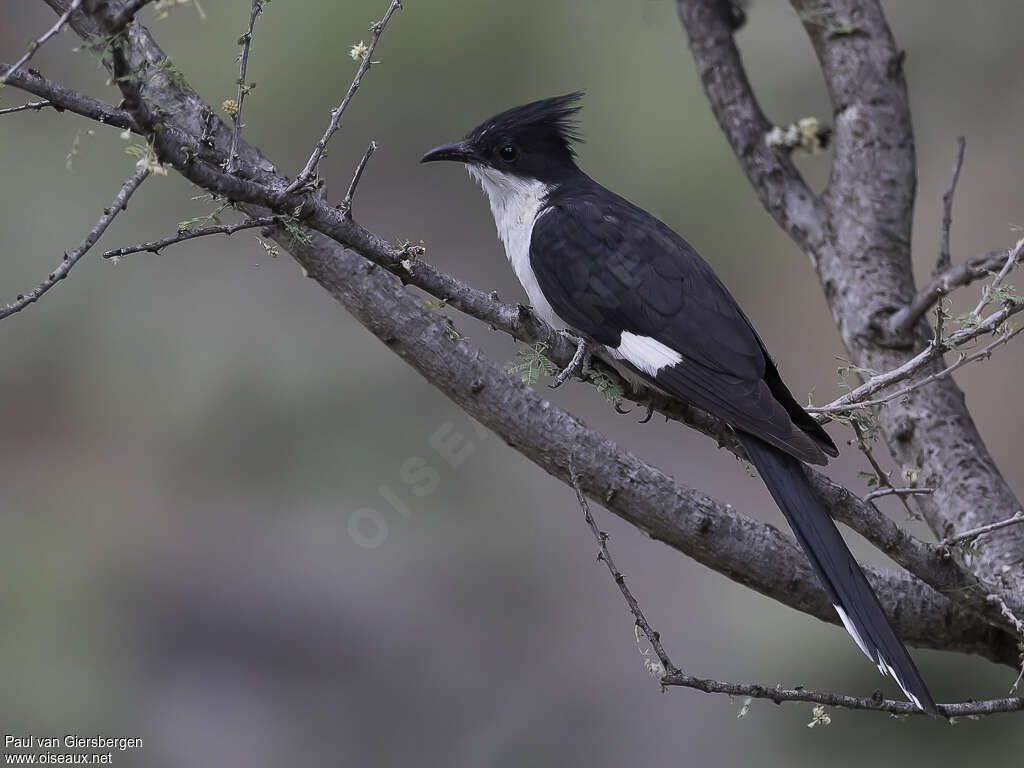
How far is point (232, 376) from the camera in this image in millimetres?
4789

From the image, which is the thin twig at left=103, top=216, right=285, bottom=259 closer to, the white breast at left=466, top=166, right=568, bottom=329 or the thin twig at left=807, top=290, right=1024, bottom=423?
the white breast at left=466, top=166, right=568, bottom=329

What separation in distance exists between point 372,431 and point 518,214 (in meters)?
2.17

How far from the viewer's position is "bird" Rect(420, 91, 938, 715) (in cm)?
203

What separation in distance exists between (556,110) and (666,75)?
2.39 metres

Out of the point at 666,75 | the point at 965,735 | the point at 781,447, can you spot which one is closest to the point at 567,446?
the point at 781,447

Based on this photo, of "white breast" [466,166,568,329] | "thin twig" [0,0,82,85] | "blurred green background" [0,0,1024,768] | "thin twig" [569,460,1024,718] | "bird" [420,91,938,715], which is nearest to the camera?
"thin twig" [0,0,82,85]

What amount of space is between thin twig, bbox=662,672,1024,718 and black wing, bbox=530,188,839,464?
0.50m

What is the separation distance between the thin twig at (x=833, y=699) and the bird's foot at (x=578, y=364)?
2.14ft

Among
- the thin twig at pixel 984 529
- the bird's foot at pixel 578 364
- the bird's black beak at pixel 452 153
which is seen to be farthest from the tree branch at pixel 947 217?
the bird's black beak at pixel 452 153

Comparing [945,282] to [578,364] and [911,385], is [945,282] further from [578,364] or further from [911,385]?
[578,364]

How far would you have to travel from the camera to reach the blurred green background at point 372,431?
14.3 ft

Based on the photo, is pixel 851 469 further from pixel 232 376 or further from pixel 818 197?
pixel 232 376

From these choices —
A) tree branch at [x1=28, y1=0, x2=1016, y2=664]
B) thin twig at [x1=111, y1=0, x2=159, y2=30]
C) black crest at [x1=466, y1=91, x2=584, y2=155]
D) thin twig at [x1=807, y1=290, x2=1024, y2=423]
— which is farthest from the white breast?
thin twig at [x1=111, y1=0, x2=159, y2=30]

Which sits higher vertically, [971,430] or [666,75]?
A: [666,75]
